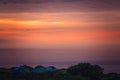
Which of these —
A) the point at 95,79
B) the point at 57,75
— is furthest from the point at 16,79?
the point at 95,79

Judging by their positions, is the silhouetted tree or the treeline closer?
the treeline

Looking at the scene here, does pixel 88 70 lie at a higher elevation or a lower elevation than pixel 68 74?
higher

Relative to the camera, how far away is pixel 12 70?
69.1 metres

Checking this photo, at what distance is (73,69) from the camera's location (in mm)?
67125

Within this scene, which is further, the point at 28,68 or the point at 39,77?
the point at 28,68

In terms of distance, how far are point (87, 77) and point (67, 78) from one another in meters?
2.61

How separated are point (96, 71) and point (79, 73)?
2.12 meters

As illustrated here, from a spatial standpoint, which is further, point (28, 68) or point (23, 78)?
point (28, 68)

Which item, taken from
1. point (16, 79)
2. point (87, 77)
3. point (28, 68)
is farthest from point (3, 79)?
point (87, 77)

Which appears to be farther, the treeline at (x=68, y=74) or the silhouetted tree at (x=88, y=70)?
the silhouetted tree at (x=88, y=70)

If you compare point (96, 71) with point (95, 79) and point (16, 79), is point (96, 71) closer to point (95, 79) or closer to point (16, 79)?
point (95, 79)

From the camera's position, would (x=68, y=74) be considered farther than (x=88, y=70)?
Yes

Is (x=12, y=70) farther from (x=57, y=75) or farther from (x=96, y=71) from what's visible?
(x=96, y=71)

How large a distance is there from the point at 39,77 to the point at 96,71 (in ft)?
23.3
